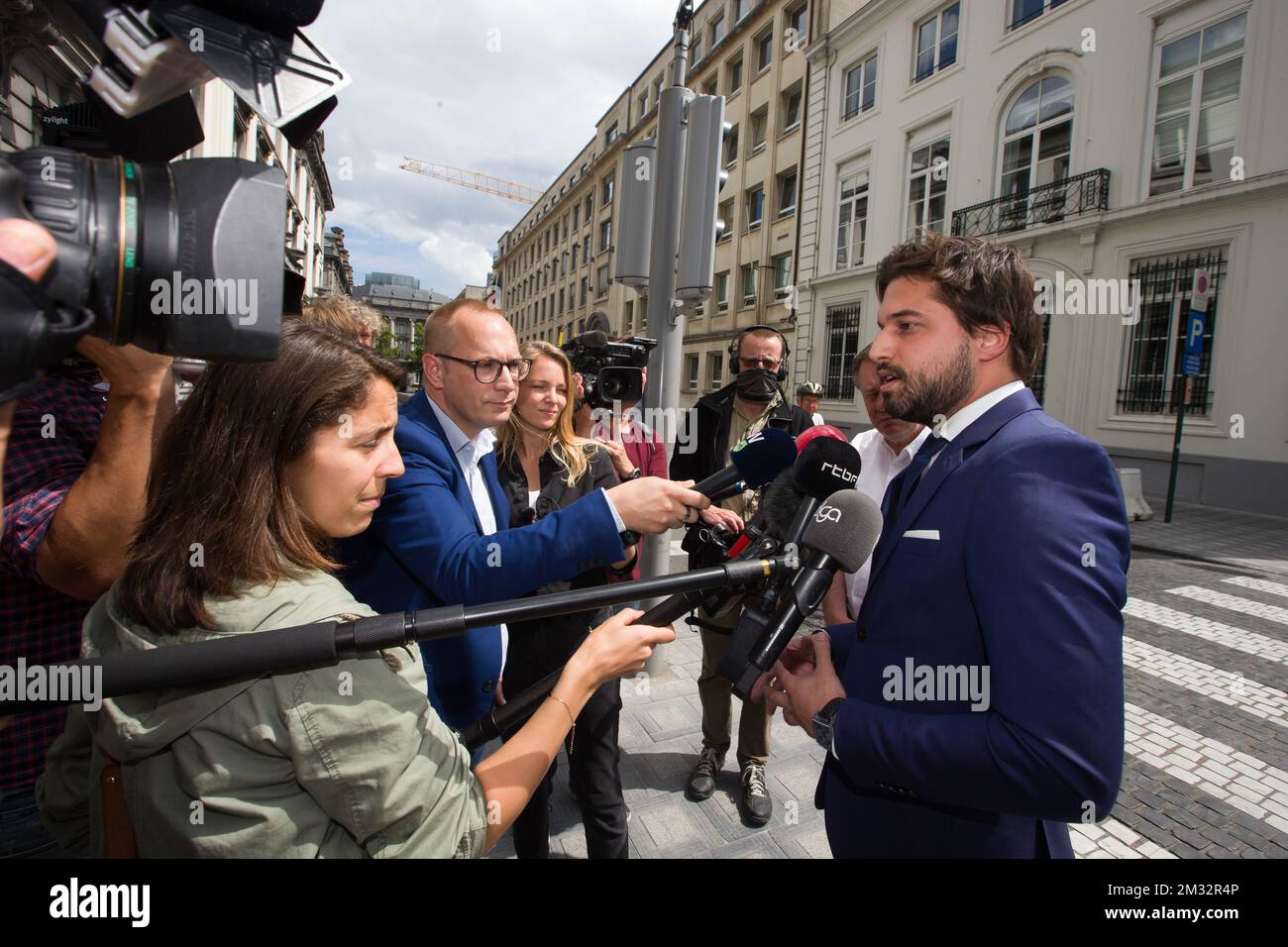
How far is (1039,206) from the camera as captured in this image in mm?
13844

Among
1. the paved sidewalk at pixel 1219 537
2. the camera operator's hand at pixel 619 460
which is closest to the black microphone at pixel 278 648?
the camera operator's hand at pixel 619 460

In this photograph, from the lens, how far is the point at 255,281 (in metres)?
0.81

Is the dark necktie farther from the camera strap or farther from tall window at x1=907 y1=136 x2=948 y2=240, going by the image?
tall window at x1=907 y1=136 x2=948 y2=240

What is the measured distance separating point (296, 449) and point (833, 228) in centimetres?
2141

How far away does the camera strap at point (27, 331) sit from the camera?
66cm

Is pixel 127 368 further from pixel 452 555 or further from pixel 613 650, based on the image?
pixel 613 650

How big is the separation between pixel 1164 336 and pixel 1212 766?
11.9 metres

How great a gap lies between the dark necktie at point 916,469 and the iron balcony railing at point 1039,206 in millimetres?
12812

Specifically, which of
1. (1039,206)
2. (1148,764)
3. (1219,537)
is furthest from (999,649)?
(1039,206)

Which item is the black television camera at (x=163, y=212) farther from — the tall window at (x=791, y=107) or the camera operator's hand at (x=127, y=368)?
the tall window at (x=791, y=107)

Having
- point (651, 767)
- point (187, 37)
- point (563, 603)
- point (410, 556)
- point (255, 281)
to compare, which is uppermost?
point (187, 37)

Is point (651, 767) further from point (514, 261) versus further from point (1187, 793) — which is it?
point (514, 261)

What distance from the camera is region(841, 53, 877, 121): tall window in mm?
18781
